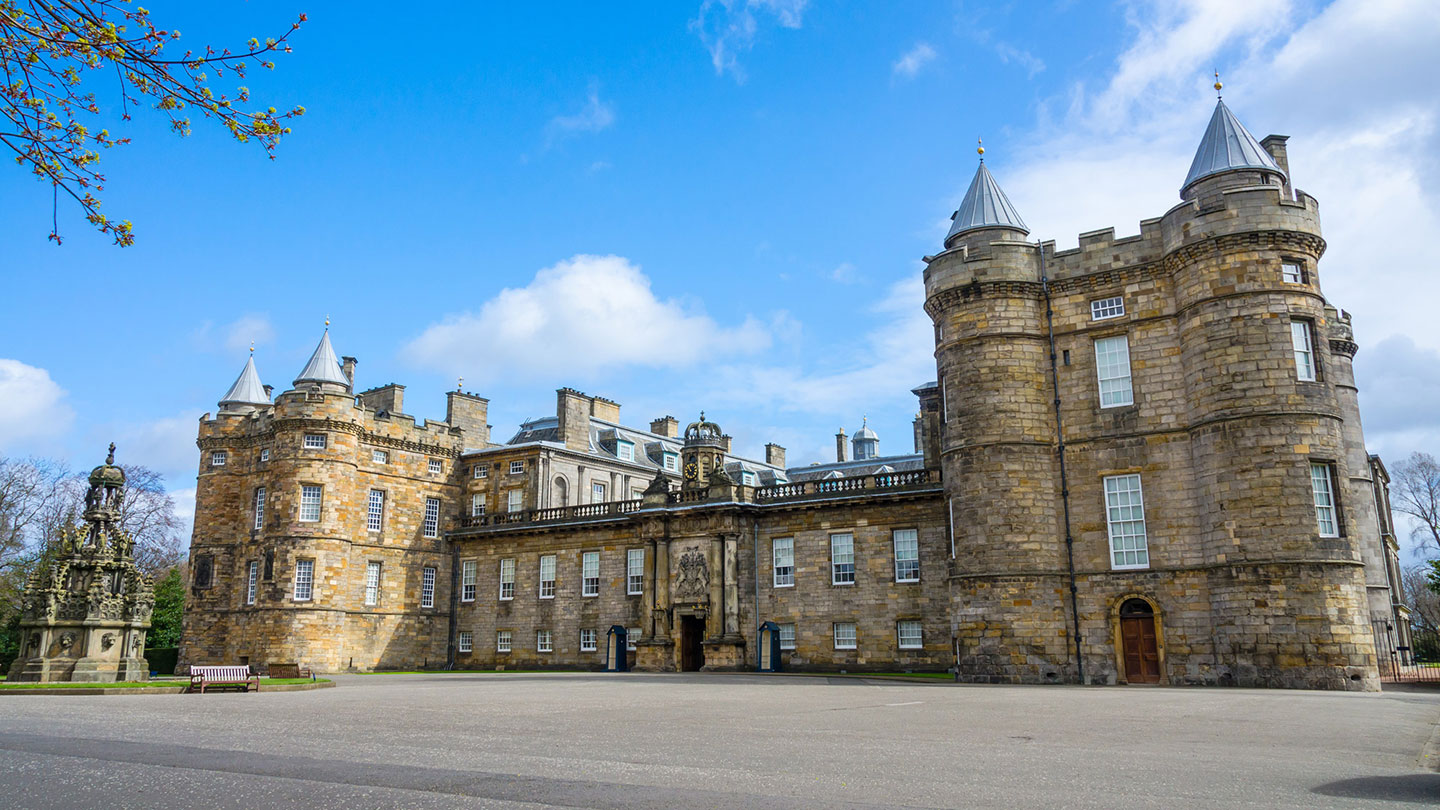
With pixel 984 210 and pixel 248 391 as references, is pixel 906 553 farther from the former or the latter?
pixel 248 391

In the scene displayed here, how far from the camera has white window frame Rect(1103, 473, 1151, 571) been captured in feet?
94.1

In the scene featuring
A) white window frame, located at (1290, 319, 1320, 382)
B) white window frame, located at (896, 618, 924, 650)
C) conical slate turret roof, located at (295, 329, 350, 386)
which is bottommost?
white window frame, located at (896, 618, 924, 650)

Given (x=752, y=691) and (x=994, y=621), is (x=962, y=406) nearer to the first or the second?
(x=994, y=621)

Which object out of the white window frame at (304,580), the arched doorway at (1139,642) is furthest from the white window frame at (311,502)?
the arched doorway at (1139,642)

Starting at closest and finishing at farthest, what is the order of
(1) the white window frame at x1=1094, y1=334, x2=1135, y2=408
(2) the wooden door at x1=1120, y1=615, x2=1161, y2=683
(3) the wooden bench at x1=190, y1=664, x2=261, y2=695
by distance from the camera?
(3) the wooden bench at x1=190, y1=664, x2=261, y2=695 → (2) the wooden door at x1=1120, y1=615, x2=1161, y2=683 → (1) the white window frame at x1=1094, y1=334, x2=1135, y2=408

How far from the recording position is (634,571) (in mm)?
43750

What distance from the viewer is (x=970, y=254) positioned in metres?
31.8

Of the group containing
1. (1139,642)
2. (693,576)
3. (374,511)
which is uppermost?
(374,511)

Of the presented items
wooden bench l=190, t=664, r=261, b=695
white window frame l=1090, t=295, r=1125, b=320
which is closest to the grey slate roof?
white window frame l=1090, t=295, r=1125, b=320

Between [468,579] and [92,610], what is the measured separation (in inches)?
877

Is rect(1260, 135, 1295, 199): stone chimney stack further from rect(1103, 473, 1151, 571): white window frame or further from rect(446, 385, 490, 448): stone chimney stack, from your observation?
rect(446, 385, 490, 448): stone chimney stack

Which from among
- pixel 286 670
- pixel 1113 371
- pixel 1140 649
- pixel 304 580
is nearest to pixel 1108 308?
pixel 1113 371

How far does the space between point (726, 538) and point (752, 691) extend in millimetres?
15891

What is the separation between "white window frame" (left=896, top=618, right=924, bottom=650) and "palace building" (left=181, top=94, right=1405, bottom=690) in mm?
74
